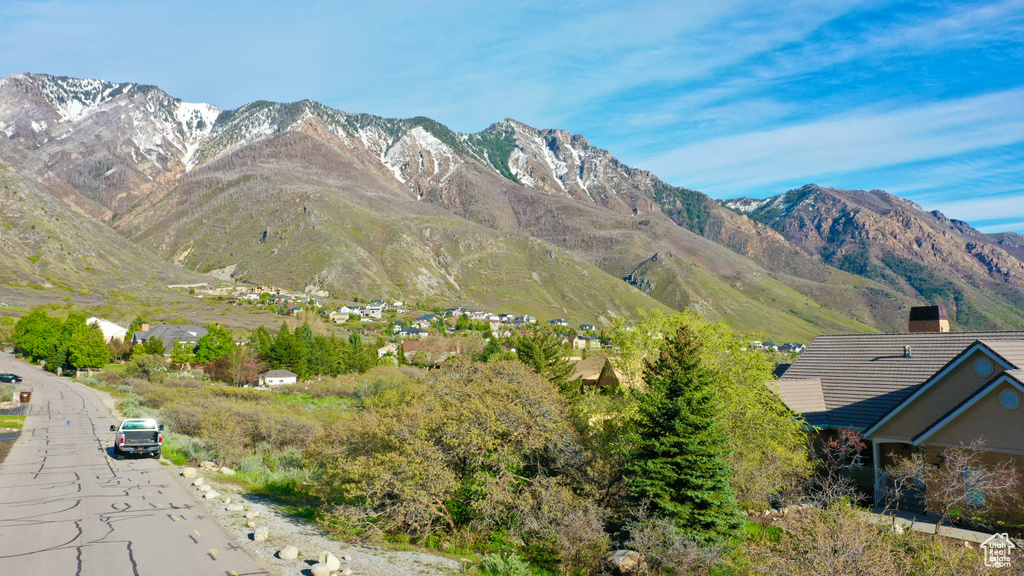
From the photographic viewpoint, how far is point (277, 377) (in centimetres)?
7600

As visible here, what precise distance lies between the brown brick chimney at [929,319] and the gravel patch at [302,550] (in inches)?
1149

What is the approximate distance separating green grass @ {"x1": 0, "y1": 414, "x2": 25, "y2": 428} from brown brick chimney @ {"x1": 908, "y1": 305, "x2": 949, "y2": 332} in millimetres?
51822

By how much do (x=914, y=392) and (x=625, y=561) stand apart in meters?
12.2

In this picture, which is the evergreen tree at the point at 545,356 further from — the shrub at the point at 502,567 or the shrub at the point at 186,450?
the shrub at the point at 502,567

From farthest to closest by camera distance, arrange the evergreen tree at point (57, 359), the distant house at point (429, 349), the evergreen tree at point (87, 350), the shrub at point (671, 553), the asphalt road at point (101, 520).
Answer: the distant house at point (429, 349) → the evergreen tree at point (57, 359) → the evergreen tree at point (87, 350) → the shrub at point (671, 553) → the asphalt road at point (101, 520)

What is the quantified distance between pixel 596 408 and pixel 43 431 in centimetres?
3182

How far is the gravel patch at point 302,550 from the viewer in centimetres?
1238

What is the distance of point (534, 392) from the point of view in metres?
17.3

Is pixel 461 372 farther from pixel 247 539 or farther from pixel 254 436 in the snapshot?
pixel 254 436

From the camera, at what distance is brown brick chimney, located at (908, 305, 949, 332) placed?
30.2 metres

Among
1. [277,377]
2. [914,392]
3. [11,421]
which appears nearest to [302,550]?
[914,392]

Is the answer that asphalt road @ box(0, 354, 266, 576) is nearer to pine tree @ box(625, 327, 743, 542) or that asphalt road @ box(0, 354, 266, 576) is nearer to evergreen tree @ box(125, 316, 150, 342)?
pine tree @ box(625, 327, 743, 542)

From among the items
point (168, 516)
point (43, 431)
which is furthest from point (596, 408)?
point (43, 431)

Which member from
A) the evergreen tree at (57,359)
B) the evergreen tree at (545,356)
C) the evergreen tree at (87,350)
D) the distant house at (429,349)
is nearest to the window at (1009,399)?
the evergreen tree at (545,356)
